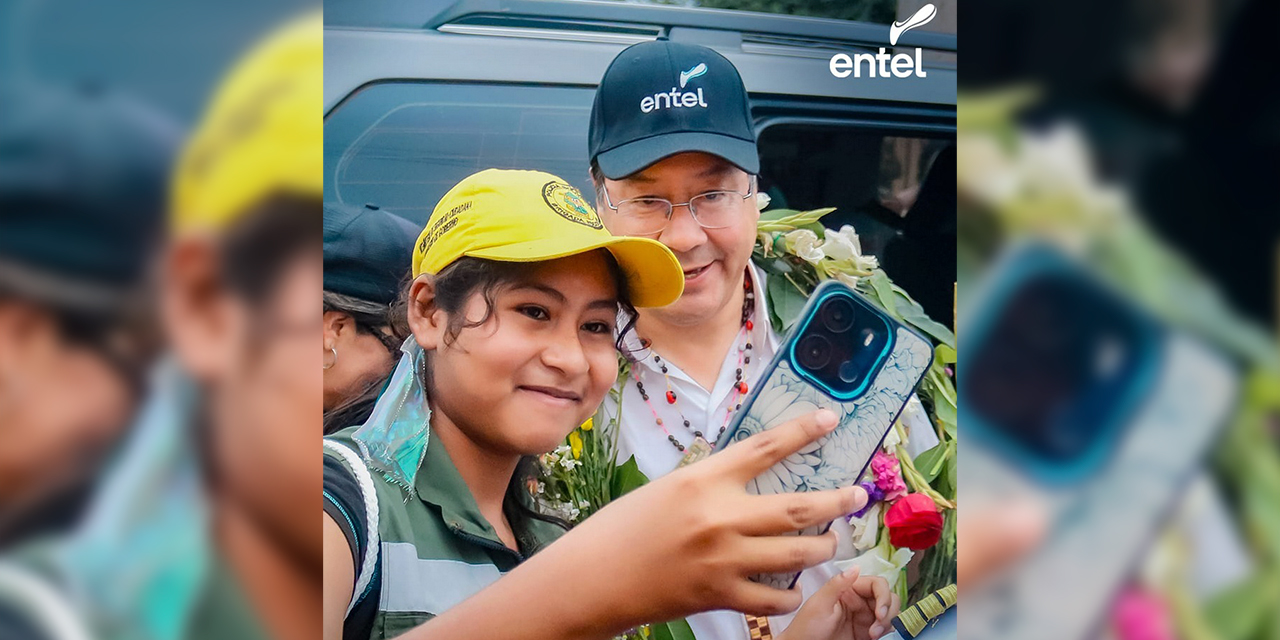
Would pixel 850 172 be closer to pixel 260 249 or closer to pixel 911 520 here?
pixel 911 520

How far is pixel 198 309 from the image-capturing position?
2.65 meters

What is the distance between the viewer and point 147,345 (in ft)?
8.70

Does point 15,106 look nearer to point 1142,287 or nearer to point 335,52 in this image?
point 335,52

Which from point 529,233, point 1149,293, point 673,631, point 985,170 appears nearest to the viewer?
point 529,233

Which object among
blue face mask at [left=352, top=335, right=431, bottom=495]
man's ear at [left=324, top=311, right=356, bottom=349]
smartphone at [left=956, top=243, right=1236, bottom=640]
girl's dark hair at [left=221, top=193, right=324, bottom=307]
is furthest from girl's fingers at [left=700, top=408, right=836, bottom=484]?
girl's dark hair at [left=221, top=193, right=324, bottom=307]

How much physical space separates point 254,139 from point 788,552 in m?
1.64

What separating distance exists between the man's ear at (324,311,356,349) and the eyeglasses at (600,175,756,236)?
2.23ft

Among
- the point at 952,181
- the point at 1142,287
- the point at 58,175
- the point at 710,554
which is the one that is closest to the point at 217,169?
the point at 58,175

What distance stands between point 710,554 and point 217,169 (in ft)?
5.00

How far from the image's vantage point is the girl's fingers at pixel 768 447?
2.50m

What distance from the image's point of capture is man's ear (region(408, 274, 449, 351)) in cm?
250

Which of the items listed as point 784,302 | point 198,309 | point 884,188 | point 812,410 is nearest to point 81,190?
point 198,309

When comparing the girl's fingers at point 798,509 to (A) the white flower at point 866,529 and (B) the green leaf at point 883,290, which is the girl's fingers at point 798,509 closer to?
(A) the white flower at point 866,529

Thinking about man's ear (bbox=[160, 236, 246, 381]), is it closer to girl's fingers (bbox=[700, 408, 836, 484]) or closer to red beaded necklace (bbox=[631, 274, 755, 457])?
red beaded necklace (bbox=[631, 274, 755, 457])
